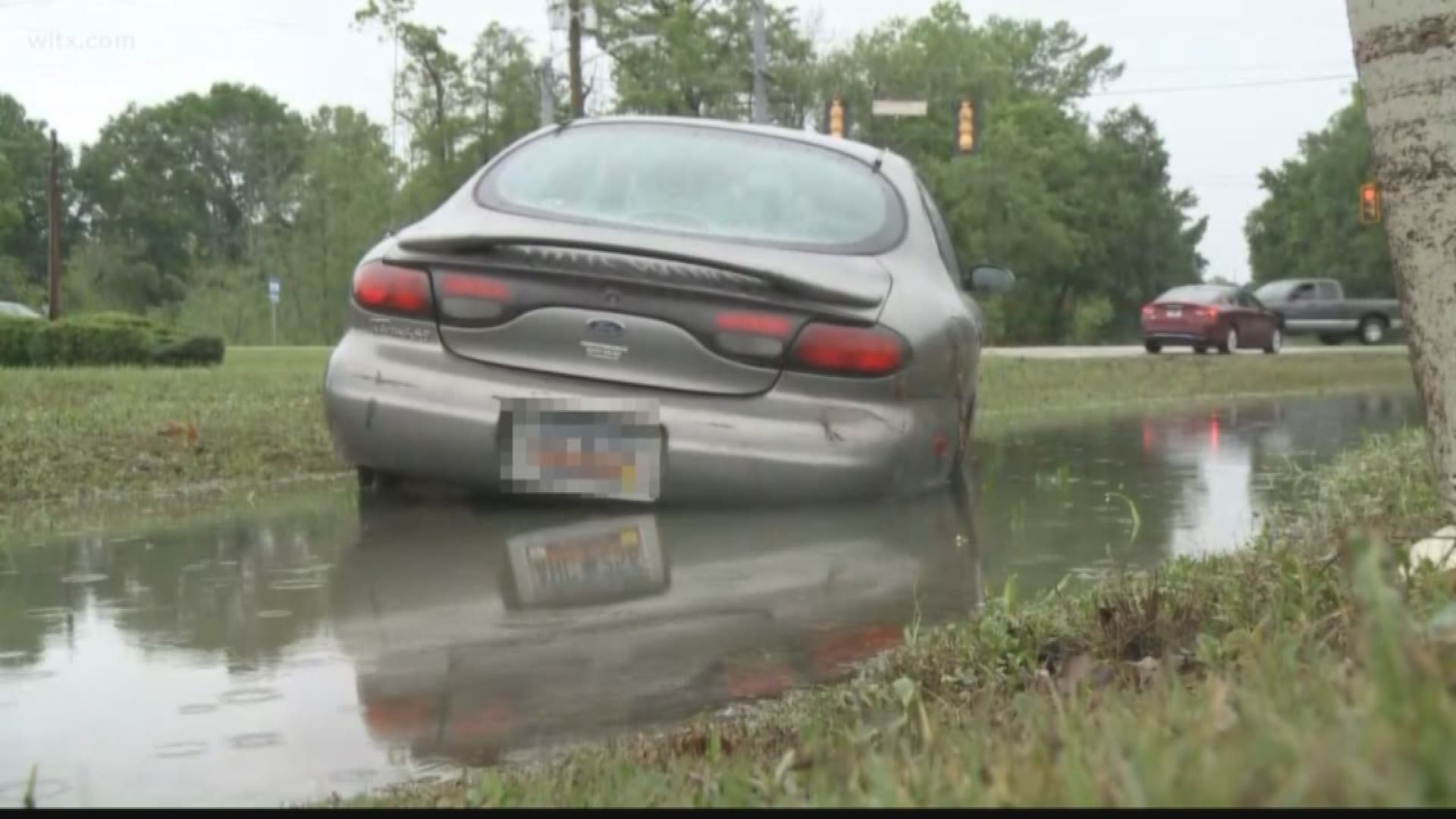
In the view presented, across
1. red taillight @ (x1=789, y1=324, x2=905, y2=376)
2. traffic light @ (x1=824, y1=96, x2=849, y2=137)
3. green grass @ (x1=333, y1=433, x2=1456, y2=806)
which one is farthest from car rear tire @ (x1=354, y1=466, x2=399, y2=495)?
traffic light @ (x1=824, y1=96, x2=849, y2=137)

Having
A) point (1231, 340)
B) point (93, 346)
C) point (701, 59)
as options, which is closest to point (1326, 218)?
point (701, 59)

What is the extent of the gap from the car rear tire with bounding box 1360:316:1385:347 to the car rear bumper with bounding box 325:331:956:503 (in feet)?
144

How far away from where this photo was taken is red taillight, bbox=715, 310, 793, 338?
623 centimetres

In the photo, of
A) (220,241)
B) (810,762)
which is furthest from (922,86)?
(810,762)

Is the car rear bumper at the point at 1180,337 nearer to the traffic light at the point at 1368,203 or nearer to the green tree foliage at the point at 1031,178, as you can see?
the traffic light at the point at 1368,203

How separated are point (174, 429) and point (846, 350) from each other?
4.47 metres

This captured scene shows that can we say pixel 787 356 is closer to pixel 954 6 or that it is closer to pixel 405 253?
pixel 405 253

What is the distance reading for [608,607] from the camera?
5.15 metres

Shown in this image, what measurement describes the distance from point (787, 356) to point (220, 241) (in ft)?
268

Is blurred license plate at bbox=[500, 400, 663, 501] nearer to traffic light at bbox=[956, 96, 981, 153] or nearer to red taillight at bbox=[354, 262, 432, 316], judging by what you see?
red taillight at bbox=[354, 262, 432, 316]

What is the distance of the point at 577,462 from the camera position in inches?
249

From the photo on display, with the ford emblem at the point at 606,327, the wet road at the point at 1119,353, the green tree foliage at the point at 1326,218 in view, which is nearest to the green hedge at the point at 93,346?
the wet road at the point at 1119,353

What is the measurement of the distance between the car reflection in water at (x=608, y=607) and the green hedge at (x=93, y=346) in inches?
711

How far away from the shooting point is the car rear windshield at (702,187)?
22.0 ft
